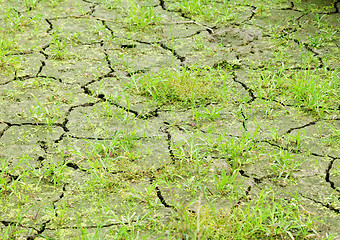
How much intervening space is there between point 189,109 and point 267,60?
982 mm

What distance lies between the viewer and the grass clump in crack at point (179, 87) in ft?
11.5

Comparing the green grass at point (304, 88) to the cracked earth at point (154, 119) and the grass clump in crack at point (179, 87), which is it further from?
the grass clump in crack at point (179, 87)

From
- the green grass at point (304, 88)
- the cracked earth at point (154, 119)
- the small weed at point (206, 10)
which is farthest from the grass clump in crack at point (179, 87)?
the small weed at point (206, 10)

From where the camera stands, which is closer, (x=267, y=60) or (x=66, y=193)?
(x=66, y=193)

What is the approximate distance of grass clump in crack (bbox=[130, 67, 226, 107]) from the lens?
3518mm

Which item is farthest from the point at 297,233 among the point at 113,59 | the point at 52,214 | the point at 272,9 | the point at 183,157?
the point at 272,9

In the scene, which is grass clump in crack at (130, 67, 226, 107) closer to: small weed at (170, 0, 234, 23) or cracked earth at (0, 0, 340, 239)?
cracked earth at (0, 0, 340, 239)

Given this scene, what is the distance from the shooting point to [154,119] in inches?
131

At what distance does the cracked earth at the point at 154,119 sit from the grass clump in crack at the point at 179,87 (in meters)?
0.02

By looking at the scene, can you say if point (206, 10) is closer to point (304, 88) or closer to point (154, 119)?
point (304, 88)

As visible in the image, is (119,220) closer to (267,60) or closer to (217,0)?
(267,60)

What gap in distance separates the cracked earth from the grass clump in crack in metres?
0.02

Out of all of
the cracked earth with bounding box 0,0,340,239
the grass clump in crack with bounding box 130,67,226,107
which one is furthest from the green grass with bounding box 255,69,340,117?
the grass clump in crack with bounding box 130,67,226,107

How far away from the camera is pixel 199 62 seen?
4004 mm
